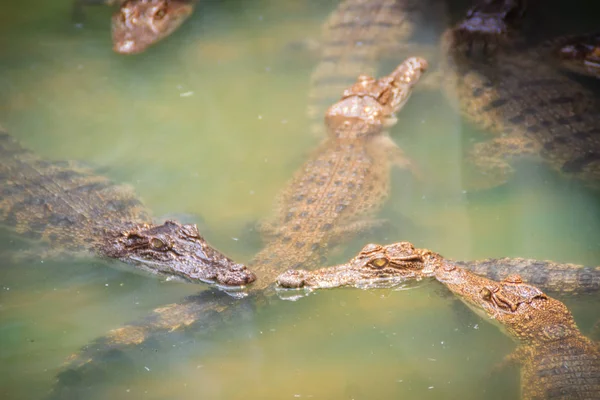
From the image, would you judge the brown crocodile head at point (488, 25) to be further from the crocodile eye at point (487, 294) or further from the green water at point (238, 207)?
the crocodile eye at point (487, 294)

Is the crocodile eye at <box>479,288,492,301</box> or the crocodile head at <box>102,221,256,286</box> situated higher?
the crocodile head at <box>102,221,256,286</box>

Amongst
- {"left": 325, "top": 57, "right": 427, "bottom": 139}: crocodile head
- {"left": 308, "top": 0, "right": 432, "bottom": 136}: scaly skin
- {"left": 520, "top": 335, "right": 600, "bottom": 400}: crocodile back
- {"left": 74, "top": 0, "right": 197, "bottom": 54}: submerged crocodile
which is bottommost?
{"left": 520, "top": 335, "right": 600, "bottom": 400}: crocodile back

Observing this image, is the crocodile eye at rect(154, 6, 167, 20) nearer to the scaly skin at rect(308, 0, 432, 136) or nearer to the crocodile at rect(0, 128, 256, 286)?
the scaly skin at rect(308, 0, 432, 136)

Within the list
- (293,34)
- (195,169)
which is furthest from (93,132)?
(293,34)

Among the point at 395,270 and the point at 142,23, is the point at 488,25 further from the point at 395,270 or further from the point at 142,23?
the point at 142,23

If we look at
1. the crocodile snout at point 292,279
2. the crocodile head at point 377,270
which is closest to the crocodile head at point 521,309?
the crocodile head at point 377,270

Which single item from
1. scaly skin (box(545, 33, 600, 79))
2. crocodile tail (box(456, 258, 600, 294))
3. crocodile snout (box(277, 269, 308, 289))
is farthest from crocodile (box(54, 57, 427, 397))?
scaly skin (box(545, 33, 600, 79))

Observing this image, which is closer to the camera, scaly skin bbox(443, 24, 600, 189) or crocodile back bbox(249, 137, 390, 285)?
crocodile back bbox(249, 137, 390, 285)
